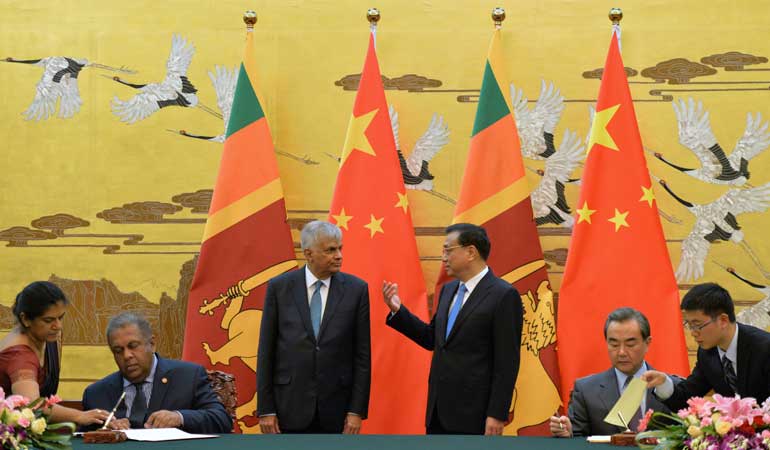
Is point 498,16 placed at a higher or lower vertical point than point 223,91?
higher

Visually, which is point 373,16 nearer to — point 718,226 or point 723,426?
point 718,226

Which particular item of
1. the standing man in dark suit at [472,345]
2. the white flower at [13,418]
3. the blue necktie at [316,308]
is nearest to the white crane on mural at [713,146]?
the standing man in dark suit at [472,345]

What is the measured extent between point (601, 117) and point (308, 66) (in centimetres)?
165

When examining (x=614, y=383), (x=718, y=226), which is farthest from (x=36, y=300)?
(x=718, y=226)

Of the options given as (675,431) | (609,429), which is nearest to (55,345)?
(609,429)

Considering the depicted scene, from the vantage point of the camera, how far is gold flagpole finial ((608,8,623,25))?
5676 millimetres

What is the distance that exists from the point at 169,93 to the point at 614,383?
10.4ft

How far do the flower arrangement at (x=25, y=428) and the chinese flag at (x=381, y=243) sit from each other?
2736 mm

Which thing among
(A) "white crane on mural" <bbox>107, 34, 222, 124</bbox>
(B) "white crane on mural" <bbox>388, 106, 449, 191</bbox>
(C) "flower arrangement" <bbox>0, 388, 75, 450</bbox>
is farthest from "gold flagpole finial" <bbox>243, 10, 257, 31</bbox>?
(C) "flower arrangement" <bbox>0, 388, 75, 450</bbox>

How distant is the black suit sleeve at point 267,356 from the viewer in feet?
15.1

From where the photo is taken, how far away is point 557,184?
5793mm

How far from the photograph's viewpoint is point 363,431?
5.41m

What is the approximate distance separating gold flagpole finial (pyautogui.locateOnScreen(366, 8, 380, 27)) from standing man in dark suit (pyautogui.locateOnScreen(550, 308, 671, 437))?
246 cm

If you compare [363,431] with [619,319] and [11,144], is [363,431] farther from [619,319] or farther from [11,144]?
[11,144]
